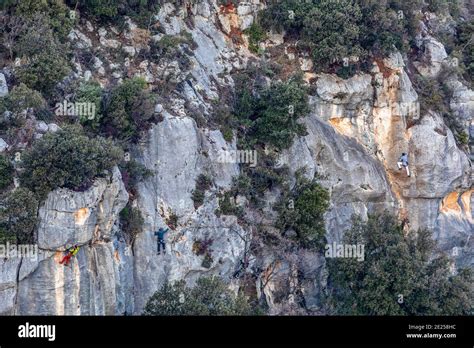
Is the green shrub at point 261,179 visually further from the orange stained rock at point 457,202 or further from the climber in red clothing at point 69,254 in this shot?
the orange stained rock at point 457,202

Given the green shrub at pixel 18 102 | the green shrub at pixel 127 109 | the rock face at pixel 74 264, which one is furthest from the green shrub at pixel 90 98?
the rock face at pixel 74 264

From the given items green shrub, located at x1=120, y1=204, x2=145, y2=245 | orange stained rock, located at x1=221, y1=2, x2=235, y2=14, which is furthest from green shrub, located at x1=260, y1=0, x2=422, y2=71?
green shrub, located at x1=120, y1=204, x2=145, y2=245

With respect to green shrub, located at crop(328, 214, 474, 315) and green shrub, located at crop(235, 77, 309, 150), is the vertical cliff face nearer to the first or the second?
green shrub, located at crop(235, 77, 309, 150)

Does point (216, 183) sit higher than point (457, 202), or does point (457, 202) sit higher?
point (216, 183)

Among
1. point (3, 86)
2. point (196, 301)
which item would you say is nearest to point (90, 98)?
point (3, 86)

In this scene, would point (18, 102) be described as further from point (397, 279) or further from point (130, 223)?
point (397, 279)
